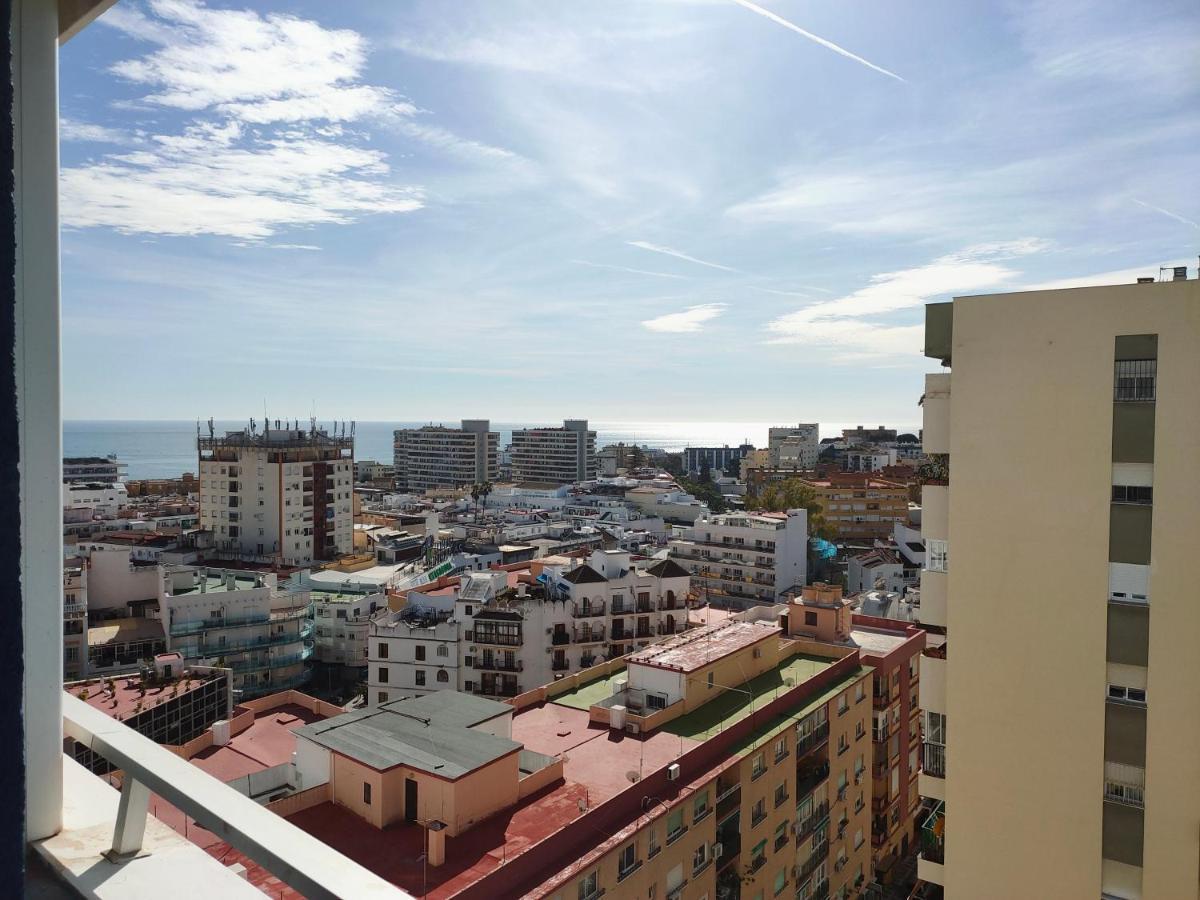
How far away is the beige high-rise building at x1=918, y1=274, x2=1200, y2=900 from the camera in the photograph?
125 inches

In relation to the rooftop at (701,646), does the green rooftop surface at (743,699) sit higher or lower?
lower

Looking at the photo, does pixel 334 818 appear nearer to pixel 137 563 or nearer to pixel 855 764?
pixel 855 764

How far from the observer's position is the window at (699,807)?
24.2 feet

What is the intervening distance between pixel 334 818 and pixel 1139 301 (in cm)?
641

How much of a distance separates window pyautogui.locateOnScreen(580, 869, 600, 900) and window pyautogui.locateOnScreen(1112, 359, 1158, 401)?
4.89 m

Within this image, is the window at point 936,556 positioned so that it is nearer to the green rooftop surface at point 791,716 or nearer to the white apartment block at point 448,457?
the green rooftop surface at point 791,716

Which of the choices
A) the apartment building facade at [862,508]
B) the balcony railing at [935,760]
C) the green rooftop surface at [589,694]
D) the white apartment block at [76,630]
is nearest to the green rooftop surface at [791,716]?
the green rooftop surface at [589,694]

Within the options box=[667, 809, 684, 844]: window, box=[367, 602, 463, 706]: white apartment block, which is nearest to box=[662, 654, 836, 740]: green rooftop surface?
box=[667, 809, 684, 844]: window

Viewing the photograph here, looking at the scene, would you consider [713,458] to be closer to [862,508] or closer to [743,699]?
[862,508]

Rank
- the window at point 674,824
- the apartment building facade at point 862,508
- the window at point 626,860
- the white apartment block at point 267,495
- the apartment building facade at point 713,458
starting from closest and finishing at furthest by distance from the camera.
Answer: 1. the window at point 626,860
2. the window at point 674,824
3. the white apartment block at point 267,495
4. the apartment building facade at point 862,508
5. the apartment building facade at point 713,458

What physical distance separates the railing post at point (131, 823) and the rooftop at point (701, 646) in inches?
337

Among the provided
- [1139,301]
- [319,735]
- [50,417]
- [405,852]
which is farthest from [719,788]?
[50,417]

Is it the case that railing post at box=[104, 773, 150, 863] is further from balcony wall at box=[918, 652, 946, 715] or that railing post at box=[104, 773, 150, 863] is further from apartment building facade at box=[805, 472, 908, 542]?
apartment building facade at box=[805, 472, 908, 542]

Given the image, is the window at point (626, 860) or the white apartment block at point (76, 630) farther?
the white apartment block at point (76, 630)
